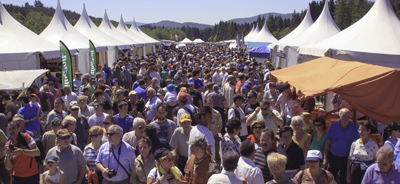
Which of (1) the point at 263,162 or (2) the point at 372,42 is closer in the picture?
(1) the point at 263,162

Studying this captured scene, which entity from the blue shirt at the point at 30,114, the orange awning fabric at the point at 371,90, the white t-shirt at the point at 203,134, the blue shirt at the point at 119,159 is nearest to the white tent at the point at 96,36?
the blue shirt at the point at 30,114

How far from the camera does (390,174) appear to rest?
3816 mm

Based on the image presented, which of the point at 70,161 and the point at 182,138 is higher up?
the point at 182,138

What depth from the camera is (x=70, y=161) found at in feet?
13.5

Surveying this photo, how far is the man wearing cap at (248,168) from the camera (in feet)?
11.4

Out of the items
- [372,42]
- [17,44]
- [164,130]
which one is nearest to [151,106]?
[164,130]

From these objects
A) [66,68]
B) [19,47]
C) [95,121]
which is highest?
[19,47]

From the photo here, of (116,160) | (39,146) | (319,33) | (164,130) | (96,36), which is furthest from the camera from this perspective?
(96,36)

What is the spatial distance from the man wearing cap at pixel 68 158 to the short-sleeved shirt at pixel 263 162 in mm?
2099

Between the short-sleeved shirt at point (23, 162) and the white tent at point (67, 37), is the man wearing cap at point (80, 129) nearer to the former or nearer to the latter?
the short-sleeved shirt at point (23, 162)

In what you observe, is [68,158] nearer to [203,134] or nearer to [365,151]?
[203,134]

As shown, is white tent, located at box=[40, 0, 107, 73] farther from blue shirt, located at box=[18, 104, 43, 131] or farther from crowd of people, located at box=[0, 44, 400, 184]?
crowd of people, located at box=[0, 44, 400, 184]

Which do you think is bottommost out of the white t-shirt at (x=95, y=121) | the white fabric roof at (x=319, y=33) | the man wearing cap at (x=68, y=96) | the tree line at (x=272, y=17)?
the white t-shirt at (x=95, y=121)

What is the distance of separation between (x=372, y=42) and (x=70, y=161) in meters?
8.80
